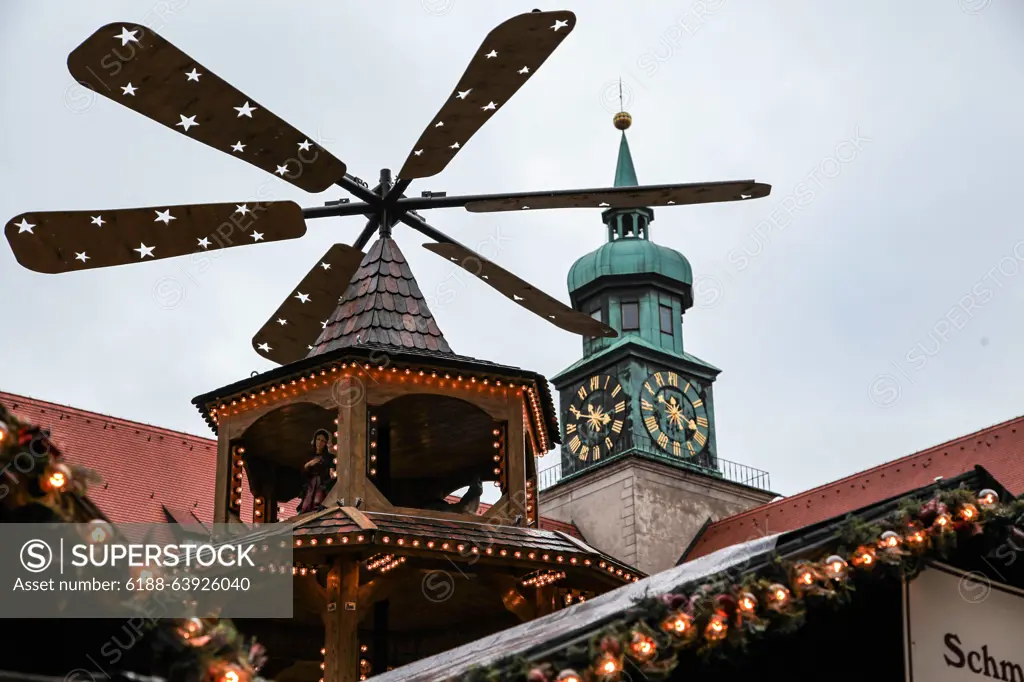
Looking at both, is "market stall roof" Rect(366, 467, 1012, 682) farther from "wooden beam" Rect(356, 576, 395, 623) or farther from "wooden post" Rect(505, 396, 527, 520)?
"wooden post" Rect(505, 396, 527, 520)

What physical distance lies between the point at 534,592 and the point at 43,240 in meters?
5.50

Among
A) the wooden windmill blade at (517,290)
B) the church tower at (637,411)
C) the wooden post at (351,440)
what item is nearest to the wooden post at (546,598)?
the wooden post at (351,440)

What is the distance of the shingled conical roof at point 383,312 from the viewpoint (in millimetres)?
15758

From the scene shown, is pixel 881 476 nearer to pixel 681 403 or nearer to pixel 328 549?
pixel 681 403

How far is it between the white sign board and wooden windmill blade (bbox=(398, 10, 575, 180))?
27.9 ft

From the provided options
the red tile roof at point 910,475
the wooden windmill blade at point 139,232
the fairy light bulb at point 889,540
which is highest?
the red tile roof at point 910,475

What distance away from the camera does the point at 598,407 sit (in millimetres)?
57125

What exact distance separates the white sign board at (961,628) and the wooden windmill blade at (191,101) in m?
8.71

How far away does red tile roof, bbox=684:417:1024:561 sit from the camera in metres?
36.2

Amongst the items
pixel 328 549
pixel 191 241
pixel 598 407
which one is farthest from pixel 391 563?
pixel 598 407

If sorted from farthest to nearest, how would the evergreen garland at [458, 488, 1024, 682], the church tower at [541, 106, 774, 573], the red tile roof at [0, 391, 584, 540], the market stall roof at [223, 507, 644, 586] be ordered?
the church tower at [541, 106, 774, 573], the red tile roof at [0, 391, 584, 540], the market stall roof at [223, 507, 644, 586], the evergreen garland at [458, 488, 1024, 682]

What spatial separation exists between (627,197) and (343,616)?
17.1 ft

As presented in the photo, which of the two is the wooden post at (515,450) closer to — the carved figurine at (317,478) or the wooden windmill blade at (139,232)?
the carved figurine at (317,478)

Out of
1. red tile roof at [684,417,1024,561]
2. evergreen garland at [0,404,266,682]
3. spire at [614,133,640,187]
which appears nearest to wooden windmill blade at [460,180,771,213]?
evergreen garland at [0,404,266,682]
